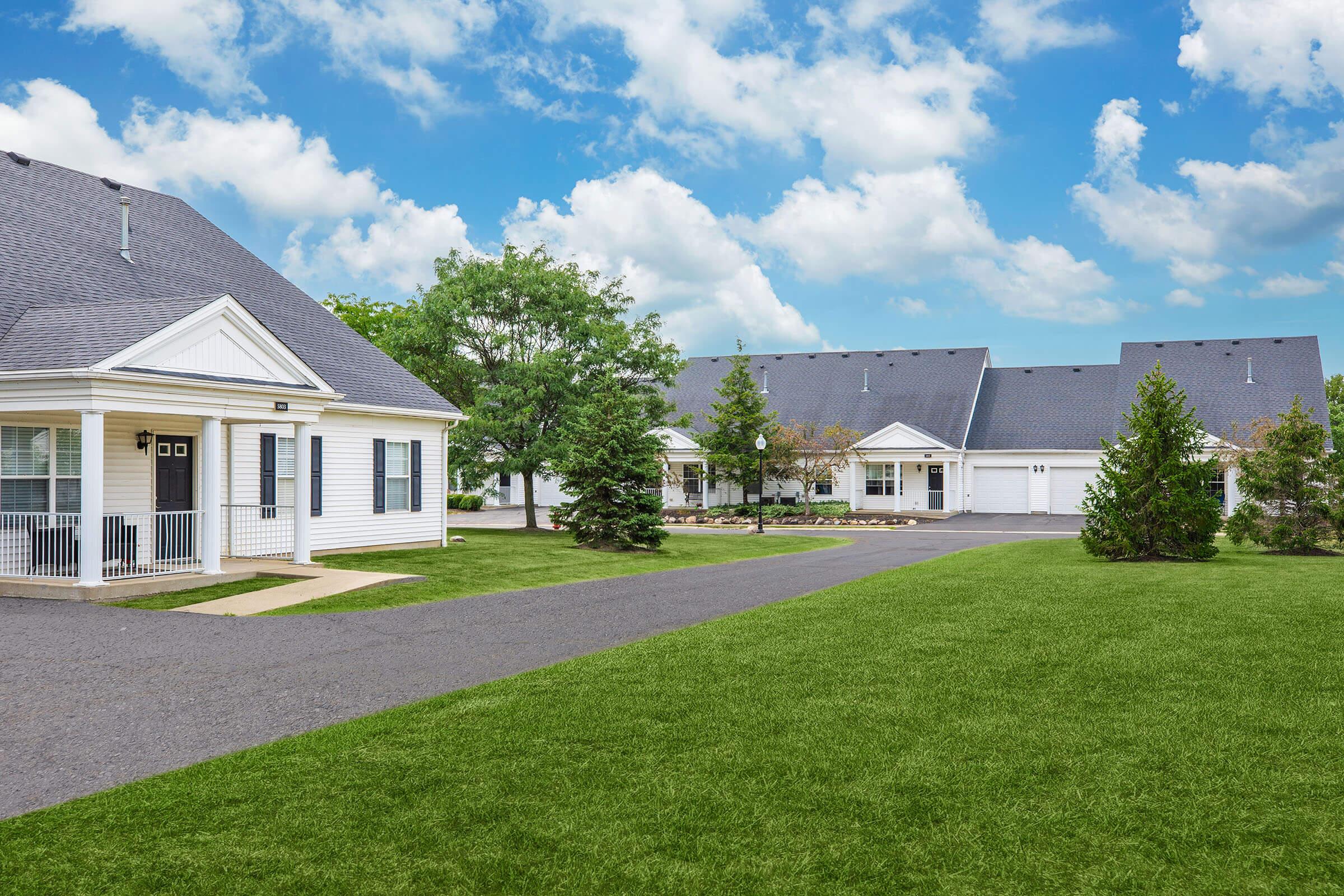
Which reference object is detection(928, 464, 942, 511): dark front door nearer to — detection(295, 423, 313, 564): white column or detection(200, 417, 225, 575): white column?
detection(295, 423, 313, 564): white column

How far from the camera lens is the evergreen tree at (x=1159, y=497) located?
1836cm

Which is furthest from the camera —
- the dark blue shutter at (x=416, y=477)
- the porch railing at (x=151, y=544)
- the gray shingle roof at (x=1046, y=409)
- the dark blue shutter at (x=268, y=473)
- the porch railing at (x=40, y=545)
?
the gray shingle roof at (x=1046, y=409)

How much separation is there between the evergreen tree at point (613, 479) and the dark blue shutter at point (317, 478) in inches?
220

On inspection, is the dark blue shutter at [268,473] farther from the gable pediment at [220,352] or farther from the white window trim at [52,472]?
the white window trim at [52,472]

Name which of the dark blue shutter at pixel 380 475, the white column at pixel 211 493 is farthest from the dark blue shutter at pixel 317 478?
the white column at pixel 211 493

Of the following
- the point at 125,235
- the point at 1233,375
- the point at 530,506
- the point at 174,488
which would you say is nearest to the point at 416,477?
the point at 174,488

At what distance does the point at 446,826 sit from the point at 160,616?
8576 mm

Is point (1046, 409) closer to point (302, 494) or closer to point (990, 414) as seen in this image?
point (990, 414)

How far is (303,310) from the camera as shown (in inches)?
832

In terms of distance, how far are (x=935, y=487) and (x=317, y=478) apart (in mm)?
29647

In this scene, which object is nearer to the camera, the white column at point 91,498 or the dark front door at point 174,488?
the white column at point 91,498

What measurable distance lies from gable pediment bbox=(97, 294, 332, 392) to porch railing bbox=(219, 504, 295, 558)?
260 centimetres

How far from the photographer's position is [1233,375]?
4094 cm

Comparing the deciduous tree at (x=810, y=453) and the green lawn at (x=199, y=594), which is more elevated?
the deciduous tree at (x=810, y=453)
